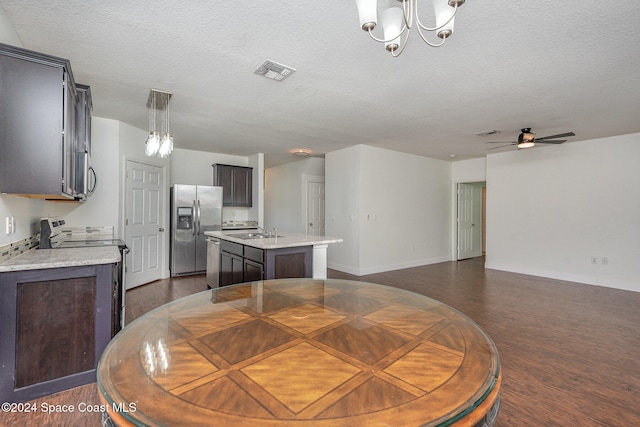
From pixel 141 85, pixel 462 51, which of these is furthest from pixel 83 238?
pixel 462 51

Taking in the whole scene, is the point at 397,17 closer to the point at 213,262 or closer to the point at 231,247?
the point at 231,247

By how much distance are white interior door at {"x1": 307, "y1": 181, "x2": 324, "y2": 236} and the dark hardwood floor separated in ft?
6.85

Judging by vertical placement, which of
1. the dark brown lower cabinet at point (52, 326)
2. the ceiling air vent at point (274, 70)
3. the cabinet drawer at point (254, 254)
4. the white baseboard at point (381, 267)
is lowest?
the white baseboard at point (381, 267)

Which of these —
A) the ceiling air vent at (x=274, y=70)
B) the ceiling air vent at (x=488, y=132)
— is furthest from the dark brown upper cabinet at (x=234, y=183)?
the ceiling air vent at (x=488, y=132)

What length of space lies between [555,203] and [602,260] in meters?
1.13

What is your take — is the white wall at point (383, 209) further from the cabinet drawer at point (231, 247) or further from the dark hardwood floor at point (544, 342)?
the cabinet drawer at point (231, 247)

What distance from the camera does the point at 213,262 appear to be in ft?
14.1

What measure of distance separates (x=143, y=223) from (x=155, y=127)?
1531 millimetres

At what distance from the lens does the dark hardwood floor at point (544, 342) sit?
5.88 ft

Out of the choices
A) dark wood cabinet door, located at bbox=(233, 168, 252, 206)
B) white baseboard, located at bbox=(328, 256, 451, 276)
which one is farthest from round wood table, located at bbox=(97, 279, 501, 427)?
dark wood cabinet door, located at bbox=(233, 168, 252, 206)

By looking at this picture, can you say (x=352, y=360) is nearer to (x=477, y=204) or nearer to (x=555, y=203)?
(x=555, y=203)

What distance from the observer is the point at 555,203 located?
5.32 metres

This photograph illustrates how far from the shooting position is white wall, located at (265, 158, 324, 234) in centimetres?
708

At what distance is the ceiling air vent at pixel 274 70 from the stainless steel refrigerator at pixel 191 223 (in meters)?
3.31
